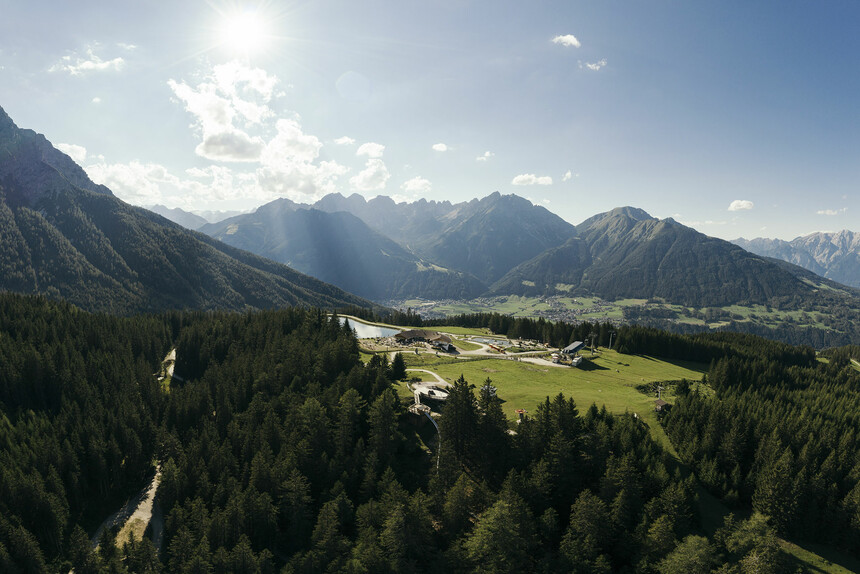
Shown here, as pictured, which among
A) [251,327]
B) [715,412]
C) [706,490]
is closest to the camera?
[706,490]

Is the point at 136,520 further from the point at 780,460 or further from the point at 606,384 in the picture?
the point at 780,460

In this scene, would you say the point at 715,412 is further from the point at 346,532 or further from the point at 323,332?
the point at 323,332

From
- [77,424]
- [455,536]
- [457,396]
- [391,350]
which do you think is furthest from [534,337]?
[77,424]

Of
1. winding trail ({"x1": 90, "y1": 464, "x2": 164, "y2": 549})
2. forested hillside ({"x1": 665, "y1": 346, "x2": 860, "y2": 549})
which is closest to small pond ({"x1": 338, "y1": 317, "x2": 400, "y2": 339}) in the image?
winding trail ({"x1": 90, "y1": 464, "x2": 164, "y2": 549})

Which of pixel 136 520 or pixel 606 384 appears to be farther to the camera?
pixel 606 384

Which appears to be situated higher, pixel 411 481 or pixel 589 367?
pixel 589 367

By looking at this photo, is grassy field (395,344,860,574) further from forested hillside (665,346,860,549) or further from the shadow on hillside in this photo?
forested hillside (665,346,860,549)

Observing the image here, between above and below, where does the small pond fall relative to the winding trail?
above

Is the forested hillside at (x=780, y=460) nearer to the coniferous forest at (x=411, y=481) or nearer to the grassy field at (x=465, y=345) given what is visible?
the coniferous forest at (x=411, y=481)

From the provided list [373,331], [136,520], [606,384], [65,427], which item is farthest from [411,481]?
[373,331]
